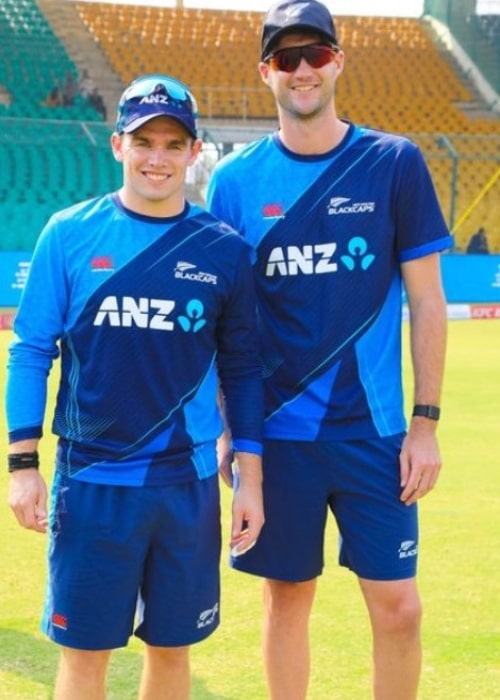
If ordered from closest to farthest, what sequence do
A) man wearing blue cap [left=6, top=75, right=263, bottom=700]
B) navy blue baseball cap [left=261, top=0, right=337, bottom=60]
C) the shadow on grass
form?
man wearing blue cap [left=6, top=75, right=263, bottom=700] → navy blue baseball cap [left=261, top=0, right=337, bottom=60] → the shadow on grass

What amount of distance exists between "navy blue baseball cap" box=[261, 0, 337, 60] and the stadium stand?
19.5 m

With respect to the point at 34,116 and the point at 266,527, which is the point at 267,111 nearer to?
the point at 34,116

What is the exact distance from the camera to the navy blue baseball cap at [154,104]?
3592 millimetres

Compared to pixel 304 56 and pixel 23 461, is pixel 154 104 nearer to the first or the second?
pixel 304 56

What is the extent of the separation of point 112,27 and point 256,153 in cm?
2776

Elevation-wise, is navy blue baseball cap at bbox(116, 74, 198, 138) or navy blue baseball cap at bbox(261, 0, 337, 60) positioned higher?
navy blue baseball cap at bbox(261, 0, 337, 60)

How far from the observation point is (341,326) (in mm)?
4035

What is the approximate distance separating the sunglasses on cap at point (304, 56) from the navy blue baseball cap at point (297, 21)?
4cm

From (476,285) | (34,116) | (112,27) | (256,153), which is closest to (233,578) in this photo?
→ (256,153)

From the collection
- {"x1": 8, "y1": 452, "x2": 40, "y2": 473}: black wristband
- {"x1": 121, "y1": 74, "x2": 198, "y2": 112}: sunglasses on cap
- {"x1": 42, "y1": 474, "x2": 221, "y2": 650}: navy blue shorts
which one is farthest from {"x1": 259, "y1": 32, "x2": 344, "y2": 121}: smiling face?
{"x1": 8, "y1": 452, "x2": 40, "y2": 473}: black wristband

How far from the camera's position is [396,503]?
408 cm

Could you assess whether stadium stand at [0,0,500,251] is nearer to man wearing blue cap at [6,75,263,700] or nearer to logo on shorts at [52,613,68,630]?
man wearing blue cap at [6,75,263,700]

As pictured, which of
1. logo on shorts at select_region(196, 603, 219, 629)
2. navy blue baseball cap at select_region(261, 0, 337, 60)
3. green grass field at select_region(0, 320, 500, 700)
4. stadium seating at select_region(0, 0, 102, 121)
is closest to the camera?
logo on shorts at select_region(196, 603, 219, 629)

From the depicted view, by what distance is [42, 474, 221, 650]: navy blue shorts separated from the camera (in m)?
3.59
